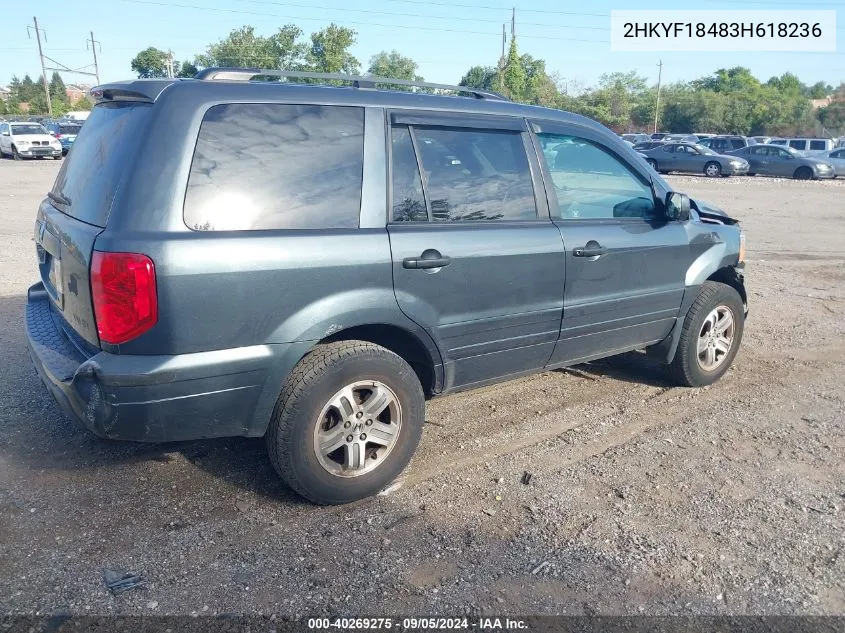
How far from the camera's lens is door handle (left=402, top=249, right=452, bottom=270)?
341 cm

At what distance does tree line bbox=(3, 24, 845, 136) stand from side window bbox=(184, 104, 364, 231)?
135 feet

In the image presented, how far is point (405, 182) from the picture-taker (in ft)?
11.6

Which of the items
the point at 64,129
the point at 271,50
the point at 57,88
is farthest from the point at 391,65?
the point at 57,88

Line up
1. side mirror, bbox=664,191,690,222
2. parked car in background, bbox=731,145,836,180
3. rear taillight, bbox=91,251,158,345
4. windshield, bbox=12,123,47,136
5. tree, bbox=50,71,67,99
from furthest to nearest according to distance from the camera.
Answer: tree, bbox=50,71,67,99, windshield, bbox=12,123,47,136, parked car in background, bbox=731,145,836,180, side mirror, bbox=664,191,690,222, rear taillight, bbox=91,251,158,345

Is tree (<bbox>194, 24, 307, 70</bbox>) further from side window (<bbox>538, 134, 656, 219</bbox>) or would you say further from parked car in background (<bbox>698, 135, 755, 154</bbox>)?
side window (<bbox>538, 134, 656, 219</bbox>)

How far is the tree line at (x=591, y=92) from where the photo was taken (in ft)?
155

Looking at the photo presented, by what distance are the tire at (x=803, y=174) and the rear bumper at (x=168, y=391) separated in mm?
30287

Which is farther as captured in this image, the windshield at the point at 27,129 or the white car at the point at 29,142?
the windshield at the point at 27,129

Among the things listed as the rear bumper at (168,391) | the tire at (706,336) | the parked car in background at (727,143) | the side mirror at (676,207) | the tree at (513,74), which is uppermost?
the tree at (513,74)

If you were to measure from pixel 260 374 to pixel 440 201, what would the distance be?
50.9 inches

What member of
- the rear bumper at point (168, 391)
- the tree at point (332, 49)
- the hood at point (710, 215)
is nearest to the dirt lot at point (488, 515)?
the rear bumper at point (168, 391)

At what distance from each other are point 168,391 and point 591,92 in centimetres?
7515

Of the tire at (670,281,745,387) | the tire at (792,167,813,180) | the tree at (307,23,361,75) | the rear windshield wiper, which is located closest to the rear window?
the rear windshield wiper

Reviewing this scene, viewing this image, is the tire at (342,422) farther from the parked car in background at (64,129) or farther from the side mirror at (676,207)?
the parked car in background at (64,129)
